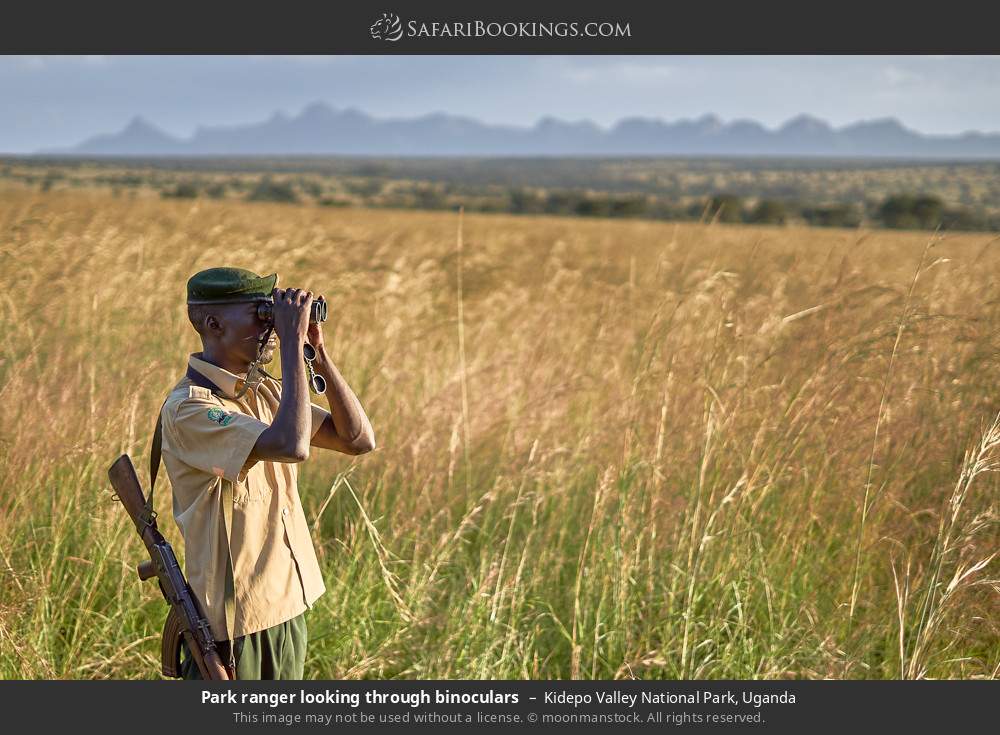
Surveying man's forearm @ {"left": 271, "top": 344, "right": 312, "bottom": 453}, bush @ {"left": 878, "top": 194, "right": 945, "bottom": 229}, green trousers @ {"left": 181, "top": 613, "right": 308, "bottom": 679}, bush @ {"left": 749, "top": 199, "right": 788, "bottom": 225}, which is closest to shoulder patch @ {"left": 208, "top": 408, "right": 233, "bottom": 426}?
man's forearm @ {"left": 271, "top": 344, "right": 312, "bottom": 453}

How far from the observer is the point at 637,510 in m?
3.67

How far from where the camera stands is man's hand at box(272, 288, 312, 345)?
2.21 meters

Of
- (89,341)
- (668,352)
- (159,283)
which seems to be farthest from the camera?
(159,283)

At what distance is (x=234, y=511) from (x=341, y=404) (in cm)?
41

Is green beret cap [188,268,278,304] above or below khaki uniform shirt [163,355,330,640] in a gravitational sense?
above

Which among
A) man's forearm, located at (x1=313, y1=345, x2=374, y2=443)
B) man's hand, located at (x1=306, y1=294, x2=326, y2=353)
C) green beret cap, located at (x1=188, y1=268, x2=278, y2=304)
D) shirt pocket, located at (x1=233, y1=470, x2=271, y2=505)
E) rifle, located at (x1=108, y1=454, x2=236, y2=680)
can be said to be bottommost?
rifle, located at (x1=108, y1=454, x2=236, y2=680)

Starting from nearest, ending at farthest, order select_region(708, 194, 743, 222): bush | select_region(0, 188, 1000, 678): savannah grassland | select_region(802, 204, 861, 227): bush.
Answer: select_region(0, 188, 1000, 678): savannah grassland, select_region(708, 194, 743, 222): bush, select_region(802, 204, 861, 227): bush

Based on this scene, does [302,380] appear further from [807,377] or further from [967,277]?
[967,277]

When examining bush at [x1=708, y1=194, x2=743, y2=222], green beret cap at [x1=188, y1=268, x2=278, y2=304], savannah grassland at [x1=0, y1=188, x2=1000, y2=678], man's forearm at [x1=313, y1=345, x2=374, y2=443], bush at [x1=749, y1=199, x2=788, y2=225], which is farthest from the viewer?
bush at [x1=749, y1=199, x2=788, y2=225]

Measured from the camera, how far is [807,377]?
13.4 feet

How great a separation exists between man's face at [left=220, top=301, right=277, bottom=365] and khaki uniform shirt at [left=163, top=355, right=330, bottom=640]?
8 centimetres

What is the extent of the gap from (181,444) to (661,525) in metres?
2.08

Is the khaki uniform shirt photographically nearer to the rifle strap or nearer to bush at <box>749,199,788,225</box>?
the rifle strap
